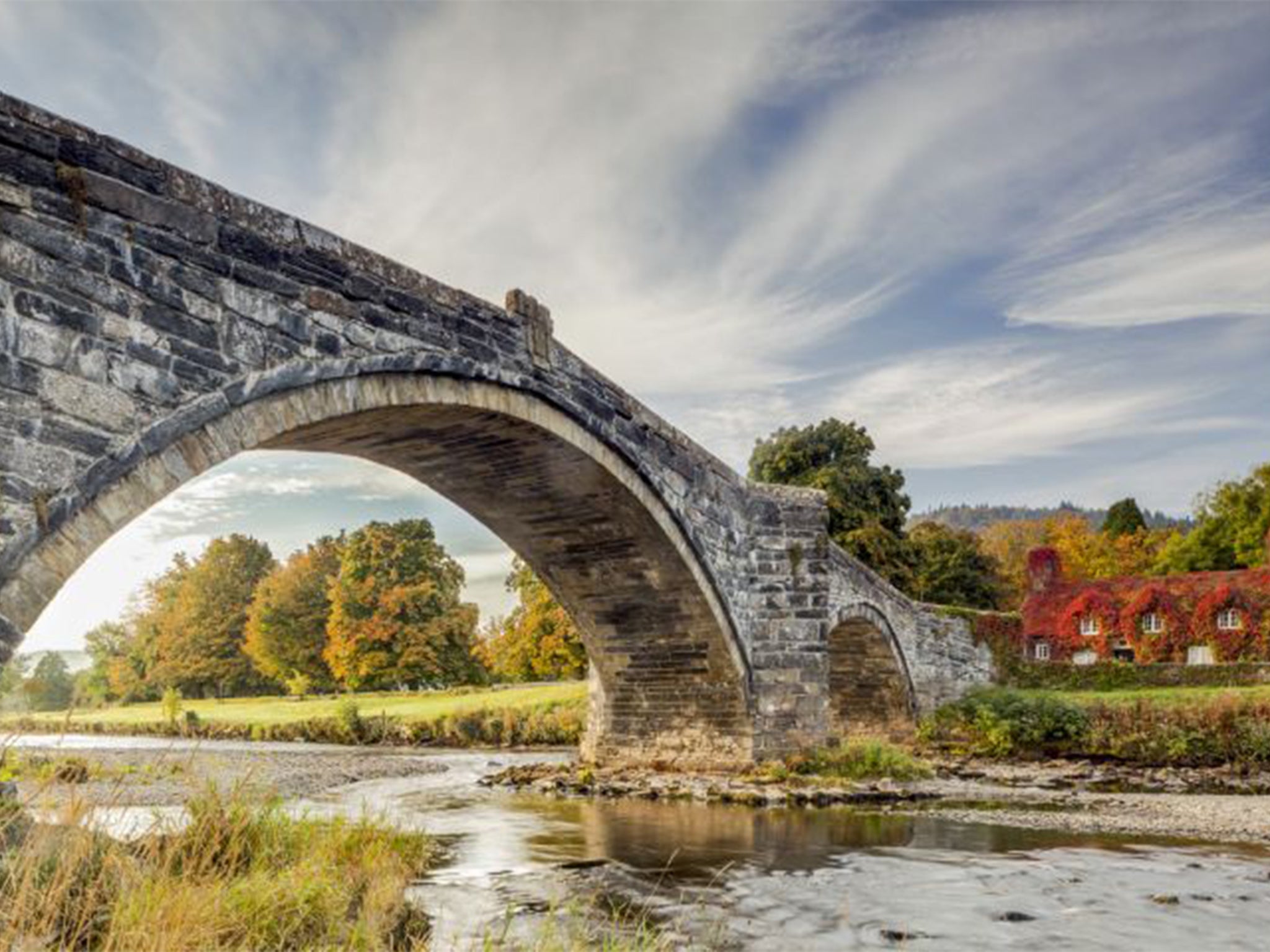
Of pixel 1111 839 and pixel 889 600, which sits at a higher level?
pixel 889 600

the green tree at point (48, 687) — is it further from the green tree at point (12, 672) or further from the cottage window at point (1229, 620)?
the cottage window at point (1229, 620)

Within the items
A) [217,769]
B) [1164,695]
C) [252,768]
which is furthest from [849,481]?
[252,768]

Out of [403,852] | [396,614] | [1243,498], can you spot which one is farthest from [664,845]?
[1243,498]

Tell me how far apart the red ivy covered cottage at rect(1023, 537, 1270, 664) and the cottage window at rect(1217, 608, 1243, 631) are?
0.8 inches

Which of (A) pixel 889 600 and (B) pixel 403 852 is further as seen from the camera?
(A) pixel 889 600

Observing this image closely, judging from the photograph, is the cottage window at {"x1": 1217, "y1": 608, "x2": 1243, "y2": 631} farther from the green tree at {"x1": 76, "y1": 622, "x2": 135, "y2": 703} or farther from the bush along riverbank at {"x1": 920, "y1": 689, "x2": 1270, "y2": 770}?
the green tree at {"x1": 76, "y1": 622, "x2": 135, "y2": 703}

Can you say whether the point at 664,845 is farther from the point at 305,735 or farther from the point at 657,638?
the point at 305,735

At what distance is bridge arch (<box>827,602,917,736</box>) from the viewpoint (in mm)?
23328

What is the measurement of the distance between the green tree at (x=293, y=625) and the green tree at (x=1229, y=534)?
37279 millimetres

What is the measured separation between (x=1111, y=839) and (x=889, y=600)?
12.1m

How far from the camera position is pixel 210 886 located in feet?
17.2

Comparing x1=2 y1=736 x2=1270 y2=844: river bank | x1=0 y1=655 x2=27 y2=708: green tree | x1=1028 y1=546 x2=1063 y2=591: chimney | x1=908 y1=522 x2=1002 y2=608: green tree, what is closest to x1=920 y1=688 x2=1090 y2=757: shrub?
x1=2 y1=736 x2=1270 y2=844: river bank

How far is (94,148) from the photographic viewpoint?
7426 mm

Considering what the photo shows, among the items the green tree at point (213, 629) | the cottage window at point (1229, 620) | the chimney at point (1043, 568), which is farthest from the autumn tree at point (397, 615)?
the cottage window at point (1229, 620)
